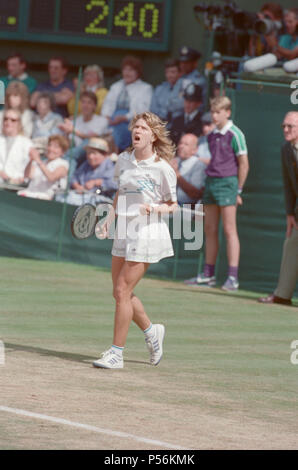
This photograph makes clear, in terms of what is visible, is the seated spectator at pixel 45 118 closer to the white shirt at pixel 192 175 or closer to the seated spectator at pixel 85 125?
the seated spectator at pixel 85 125

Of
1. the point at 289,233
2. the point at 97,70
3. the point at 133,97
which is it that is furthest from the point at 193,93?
the point at 289,233

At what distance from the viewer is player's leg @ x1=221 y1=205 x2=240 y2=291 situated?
584 inches

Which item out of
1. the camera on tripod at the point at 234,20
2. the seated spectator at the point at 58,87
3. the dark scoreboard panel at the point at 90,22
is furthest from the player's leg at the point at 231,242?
the dark scoreboard panel at the point at 90,22

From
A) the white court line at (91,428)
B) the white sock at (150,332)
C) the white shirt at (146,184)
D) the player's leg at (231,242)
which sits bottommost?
the player's leg at (231,242)

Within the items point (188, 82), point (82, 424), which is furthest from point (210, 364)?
point (188, 82)

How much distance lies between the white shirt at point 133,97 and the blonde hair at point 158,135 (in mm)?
8690

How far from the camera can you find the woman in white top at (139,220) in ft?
29.7

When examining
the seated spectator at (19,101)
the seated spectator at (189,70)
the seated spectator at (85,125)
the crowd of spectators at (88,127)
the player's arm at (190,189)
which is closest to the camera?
the player's arm at (190,189)

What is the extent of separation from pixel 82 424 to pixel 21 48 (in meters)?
16.4

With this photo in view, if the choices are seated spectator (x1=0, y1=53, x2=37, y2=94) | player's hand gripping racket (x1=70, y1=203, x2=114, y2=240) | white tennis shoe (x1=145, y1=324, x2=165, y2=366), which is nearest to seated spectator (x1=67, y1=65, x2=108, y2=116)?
seated spectator (x1=0, y1=53, x2=37, y2=94)

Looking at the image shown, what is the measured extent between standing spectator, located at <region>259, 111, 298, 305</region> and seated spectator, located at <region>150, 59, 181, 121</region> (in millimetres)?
3857

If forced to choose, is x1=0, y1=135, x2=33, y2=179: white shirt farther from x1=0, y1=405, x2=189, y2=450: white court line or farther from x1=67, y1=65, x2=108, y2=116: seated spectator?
x1=0, y1=405, x2=189, y2=450: white court line

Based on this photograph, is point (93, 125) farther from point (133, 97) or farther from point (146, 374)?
point (146, 374)

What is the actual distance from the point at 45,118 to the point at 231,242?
4.85 meters
